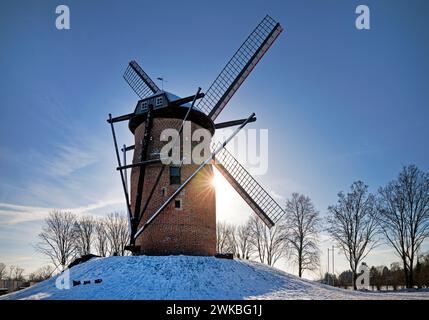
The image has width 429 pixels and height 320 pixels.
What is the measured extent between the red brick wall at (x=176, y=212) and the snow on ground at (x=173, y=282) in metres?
1.20

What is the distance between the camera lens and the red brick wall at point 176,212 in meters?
17.1

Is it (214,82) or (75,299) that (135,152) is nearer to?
(214,82)

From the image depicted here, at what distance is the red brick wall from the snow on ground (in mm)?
1200

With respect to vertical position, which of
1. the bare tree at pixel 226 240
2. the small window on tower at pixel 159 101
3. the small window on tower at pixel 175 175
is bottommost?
the bare tree at pixel 226 240

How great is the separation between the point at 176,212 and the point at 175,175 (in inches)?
83.8

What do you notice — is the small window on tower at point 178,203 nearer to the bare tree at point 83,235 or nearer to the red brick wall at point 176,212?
the red brick wall at point 176,212

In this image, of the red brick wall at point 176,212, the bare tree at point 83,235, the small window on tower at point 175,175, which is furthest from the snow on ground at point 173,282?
the bare tree at point 83,235

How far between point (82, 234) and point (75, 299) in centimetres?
3686

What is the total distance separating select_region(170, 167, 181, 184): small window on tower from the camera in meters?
18.1

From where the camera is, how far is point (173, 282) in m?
13.5

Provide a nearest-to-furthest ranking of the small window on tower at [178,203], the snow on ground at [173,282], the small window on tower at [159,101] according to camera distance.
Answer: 1. the snow on ground at [173,282]
2. the small window on tower at [178,203]
3. the small window on tower at [159,101]

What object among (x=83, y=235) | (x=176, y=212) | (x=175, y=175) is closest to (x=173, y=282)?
(x=176, y=212)

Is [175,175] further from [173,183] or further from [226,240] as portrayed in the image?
[226,240]
